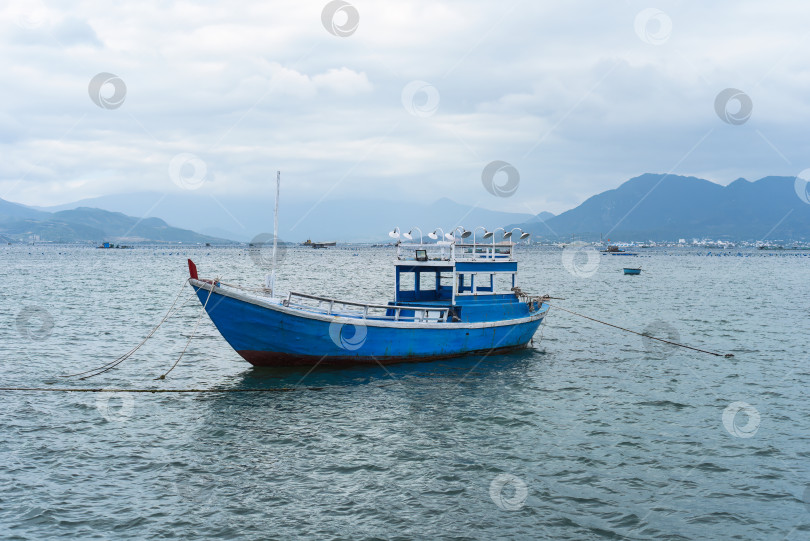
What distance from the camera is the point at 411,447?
15.1 m

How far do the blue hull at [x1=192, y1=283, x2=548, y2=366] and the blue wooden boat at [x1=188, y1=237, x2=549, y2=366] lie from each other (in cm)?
4

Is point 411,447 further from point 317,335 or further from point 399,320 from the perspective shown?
point 399,320

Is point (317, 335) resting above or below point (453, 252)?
below

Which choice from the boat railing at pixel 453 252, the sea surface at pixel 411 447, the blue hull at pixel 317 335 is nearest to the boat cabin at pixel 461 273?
the boat railing at pixel 453 252

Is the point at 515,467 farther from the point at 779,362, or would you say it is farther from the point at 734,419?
the point at 779,362

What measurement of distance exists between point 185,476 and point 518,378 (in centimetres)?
1369

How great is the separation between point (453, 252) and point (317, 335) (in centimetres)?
755

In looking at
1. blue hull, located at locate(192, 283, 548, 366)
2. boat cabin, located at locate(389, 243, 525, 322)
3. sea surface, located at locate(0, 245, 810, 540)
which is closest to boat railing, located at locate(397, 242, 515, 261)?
boat cabin, located at locate(389, 243, 525, 322)

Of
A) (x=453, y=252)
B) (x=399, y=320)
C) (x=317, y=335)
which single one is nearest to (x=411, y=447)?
(x=317, y=335)

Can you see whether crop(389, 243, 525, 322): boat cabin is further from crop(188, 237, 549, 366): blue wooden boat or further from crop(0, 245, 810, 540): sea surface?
crop(0, 245, 810, 540): sea surface

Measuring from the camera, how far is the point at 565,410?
61.6 feet

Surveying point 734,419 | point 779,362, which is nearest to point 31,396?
point 734,419

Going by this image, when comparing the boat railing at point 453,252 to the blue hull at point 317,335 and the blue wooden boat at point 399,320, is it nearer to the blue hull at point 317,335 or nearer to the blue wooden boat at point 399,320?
the blue wooden boat at point 399,320

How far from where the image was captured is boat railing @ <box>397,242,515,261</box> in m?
25.8
